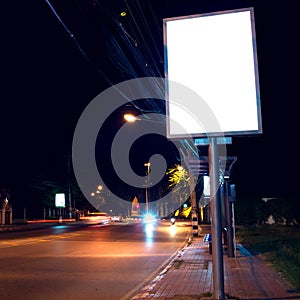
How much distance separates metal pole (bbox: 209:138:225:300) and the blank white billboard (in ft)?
1.52

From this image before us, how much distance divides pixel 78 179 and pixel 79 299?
187 ft

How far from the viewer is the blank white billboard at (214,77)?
643cm

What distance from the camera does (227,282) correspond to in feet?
28.8

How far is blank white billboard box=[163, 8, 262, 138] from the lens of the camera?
6.43 meters

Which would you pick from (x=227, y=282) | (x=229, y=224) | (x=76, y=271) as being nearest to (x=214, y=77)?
(x=227, y=282)

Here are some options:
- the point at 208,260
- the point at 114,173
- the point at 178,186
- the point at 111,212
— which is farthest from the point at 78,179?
→ the point at 208,260

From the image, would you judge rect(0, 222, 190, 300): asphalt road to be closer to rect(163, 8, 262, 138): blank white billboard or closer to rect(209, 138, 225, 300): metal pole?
rect(209, 138, 225, 300): metal pole

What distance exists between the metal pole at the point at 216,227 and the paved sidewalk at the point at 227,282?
790 mm

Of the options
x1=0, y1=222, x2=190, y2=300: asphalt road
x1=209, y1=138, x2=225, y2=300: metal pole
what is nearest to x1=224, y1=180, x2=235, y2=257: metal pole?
x1=0, y1=222, x2=190, y2=300: asphalt road

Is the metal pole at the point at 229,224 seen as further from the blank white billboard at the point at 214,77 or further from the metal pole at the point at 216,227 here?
the blank white billboard at the point at 214,77

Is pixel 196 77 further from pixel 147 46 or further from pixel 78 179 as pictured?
pixel 78 179

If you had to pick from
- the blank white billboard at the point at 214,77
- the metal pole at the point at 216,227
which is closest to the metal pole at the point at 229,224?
the metal pole at the point at 216,227

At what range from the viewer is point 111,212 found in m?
108

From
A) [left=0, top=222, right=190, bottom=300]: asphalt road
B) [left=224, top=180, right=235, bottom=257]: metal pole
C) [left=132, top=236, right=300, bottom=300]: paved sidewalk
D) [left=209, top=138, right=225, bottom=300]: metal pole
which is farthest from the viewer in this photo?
[left=224, top=180, right=235, bottom=257]: metal pole
